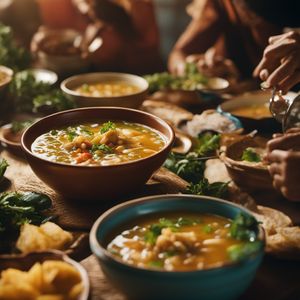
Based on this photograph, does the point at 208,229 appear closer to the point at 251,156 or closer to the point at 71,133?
the point at 251,156

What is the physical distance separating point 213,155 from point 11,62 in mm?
2086

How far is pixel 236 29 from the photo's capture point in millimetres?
5148

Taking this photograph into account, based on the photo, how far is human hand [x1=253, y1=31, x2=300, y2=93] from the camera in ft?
9.05

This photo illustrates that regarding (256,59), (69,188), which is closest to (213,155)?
(69,188)

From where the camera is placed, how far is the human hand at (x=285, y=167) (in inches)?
80.1

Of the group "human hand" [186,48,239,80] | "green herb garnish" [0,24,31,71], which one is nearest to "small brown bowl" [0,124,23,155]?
"green herb garnish" [0,24,31,71]

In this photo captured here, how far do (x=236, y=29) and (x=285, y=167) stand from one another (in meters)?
3.32

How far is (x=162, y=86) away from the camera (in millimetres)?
3830

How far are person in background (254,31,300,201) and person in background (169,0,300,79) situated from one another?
1.36 m

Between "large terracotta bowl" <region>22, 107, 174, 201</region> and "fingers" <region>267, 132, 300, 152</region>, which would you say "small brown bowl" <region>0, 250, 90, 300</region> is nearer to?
"large terracotta bowl" <region>22, 107, 174, 201</region>

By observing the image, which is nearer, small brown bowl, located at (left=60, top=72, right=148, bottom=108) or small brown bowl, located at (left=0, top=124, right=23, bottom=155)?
small brown bowl, located at (left=0, top=124, right=23, bottom=155)

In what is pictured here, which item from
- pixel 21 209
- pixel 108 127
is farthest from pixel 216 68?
pixel 21 209

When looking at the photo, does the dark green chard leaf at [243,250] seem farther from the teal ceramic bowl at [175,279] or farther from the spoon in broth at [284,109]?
the spoon in broth at [284,109]

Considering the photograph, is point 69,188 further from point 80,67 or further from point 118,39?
point 118,39
